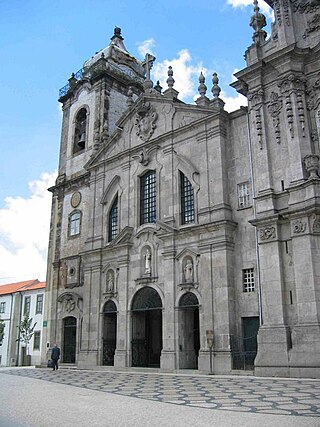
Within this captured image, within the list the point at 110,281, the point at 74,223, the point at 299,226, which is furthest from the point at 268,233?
the point at 74,223

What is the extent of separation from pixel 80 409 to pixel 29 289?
1655 inches

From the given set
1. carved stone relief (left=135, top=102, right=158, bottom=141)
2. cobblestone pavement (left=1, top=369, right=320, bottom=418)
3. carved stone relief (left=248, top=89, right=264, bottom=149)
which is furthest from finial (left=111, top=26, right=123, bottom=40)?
cobblestone pavement (left=1, top=369, right=320, bottom=418)

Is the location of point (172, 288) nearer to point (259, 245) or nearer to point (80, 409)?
point (259, 245)

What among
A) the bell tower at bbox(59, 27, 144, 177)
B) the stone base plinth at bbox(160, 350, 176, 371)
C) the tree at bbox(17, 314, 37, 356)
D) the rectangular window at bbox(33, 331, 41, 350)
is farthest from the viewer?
the rectangular window at bbox(33, 331, 41, 350)

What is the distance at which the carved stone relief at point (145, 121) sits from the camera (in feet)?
82.1

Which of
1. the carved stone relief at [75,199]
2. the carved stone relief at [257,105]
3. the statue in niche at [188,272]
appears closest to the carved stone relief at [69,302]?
the carved stone relief at [75,199]

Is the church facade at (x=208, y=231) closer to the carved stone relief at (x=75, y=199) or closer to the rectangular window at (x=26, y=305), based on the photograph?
the carved stone relief at (x=75, y=199)

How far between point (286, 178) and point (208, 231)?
4.14 metres

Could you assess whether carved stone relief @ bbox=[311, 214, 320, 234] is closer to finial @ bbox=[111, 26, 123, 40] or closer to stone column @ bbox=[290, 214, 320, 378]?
stone column @ bbox=[290, 214, 320, 378]

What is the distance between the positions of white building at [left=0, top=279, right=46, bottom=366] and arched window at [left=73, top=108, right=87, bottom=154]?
20272mm

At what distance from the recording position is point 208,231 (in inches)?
800

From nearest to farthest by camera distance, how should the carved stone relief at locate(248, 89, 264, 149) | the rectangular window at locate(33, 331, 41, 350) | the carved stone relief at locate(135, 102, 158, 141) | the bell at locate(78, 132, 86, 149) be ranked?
the carved stone relief at locate(248, 89, 264, 149) < the carved stone relief at locate(135, 102, 158, 141) < the bell at locate(78, 132, 86, 149) < the rectangular window at locate(33, 331, 41, 350)

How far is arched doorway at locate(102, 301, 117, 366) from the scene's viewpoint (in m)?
24.1

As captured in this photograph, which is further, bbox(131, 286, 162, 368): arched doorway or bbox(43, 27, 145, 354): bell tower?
bbox(43, 27, 145, 354): bell tower
